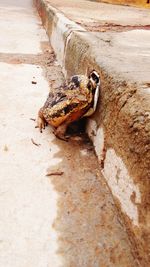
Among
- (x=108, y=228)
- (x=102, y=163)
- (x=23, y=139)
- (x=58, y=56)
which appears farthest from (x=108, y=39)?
(x=108, y=228)

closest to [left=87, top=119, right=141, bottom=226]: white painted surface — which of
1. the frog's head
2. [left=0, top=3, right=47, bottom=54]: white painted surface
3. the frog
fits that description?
the frog

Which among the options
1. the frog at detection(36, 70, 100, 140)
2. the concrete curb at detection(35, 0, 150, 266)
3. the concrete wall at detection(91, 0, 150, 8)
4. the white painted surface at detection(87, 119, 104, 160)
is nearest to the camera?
the concrete curb at detection(35, 0, 150, 266)

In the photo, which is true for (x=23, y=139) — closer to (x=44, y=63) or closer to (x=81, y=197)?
(x=81, y=197)

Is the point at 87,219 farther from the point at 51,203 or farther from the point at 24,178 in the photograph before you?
the point at 24,178

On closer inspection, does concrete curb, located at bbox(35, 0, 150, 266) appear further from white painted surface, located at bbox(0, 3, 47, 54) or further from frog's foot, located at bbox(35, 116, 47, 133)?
white painted surface, located at bbox(0, 3, 47, 54)

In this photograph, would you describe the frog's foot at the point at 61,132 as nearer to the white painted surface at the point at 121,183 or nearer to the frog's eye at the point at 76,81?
the frog's eye at the point at 76,81

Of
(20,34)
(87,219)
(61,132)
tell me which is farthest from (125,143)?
(20,34)
